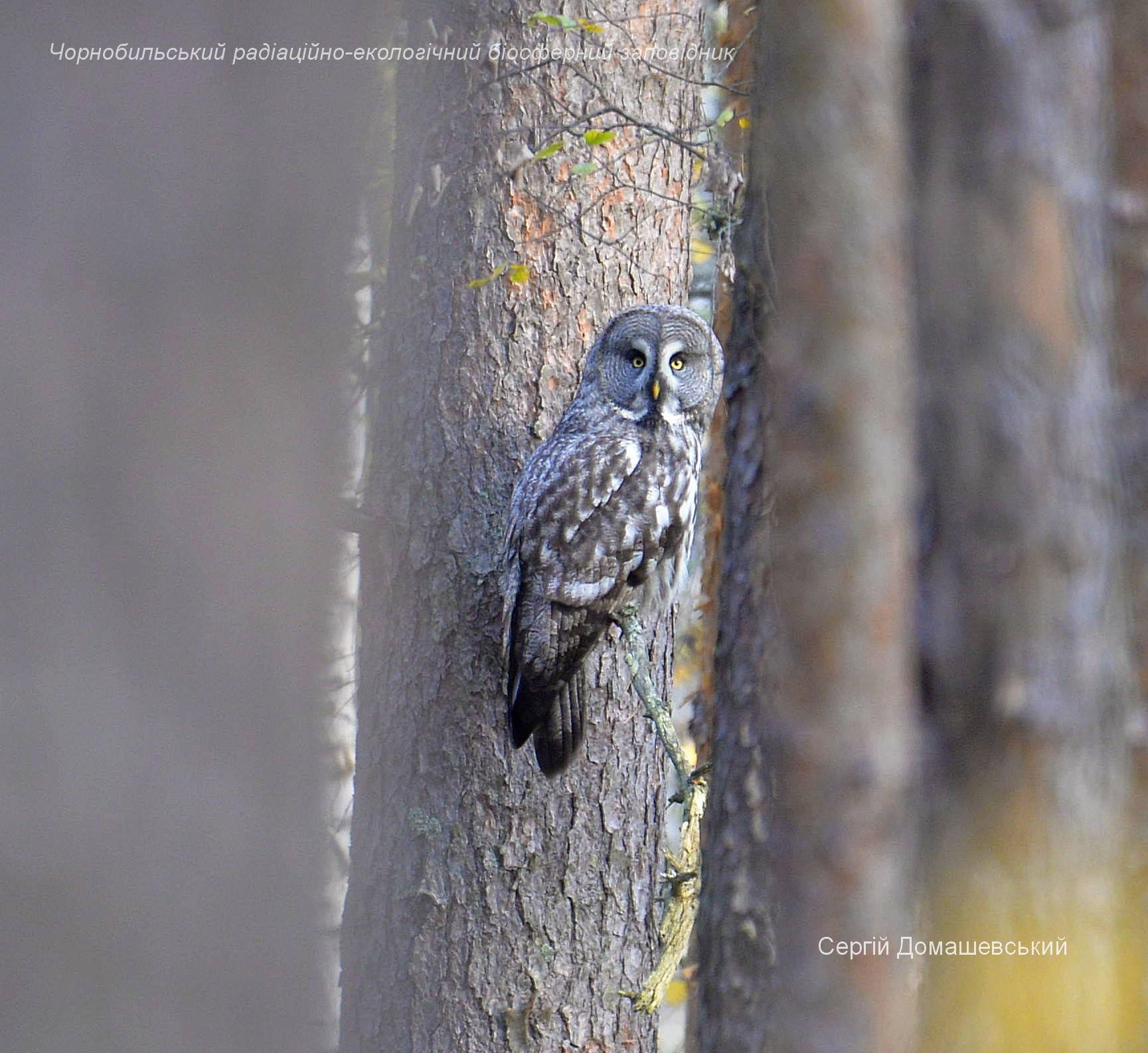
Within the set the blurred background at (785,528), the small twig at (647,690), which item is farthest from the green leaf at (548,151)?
the blurred background at (785,528)

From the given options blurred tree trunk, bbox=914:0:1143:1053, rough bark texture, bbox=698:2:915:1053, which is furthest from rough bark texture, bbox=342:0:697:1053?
blurred tree trunk, bbox=914:0:1143:1053

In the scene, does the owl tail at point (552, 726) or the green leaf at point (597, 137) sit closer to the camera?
the green leaf at point (597, 137)

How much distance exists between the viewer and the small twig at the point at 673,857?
10.2 ft

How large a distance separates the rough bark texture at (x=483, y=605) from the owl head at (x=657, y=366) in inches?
3.9

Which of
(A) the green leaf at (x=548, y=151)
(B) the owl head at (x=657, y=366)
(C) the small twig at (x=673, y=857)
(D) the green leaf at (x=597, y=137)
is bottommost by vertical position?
(C) the small twig at (x=673, y=857)

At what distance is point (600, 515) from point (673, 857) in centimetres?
102

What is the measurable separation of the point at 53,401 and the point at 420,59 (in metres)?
2.66

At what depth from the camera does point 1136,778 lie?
1.48 meters

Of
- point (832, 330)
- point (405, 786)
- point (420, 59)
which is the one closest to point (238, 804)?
point (832, 330)

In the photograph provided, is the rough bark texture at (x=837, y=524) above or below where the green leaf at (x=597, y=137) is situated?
below

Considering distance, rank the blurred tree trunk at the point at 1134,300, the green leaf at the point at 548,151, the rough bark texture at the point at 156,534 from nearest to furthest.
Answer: the rough bark texture at the point at 156,534
the blurred tree trunk at the point at 1134,300
the green leaf at the point at 548,151

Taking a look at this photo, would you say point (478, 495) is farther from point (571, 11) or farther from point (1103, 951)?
point (1103, 951)

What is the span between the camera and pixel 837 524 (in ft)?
4.86

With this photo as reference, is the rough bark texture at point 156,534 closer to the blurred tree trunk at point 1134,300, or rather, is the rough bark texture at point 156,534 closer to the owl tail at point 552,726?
the blurred tree trunk at point 1134,300
